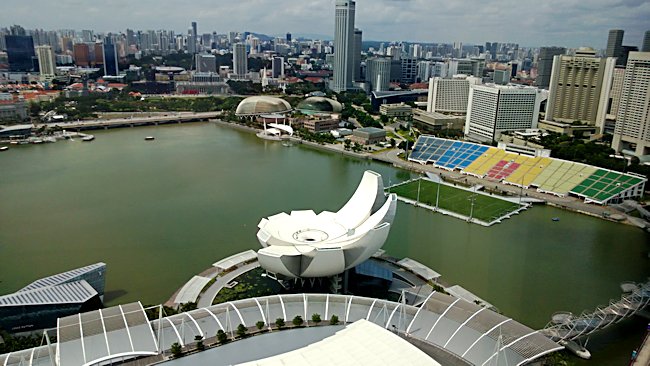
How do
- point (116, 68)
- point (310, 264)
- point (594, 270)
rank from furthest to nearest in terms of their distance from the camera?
point (116, 68)
point (594, 270)
point (310, 264)

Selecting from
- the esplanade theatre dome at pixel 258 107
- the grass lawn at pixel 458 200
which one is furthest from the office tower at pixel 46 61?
the grass lawn at pixel 458 200

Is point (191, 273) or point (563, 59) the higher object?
point (563, 59)

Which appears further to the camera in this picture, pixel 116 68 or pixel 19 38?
pixel 116 68

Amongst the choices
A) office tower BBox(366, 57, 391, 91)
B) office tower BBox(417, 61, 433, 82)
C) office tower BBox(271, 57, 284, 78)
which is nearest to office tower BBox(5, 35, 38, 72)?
office tower BBox(271, 57, 284, 78)

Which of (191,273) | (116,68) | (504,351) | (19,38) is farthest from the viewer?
(116,68)

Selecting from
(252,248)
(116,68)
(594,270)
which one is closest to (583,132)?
(594,270)

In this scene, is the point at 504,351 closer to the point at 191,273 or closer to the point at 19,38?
the point at 191,273

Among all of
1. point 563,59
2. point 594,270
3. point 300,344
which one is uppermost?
point 563,59
